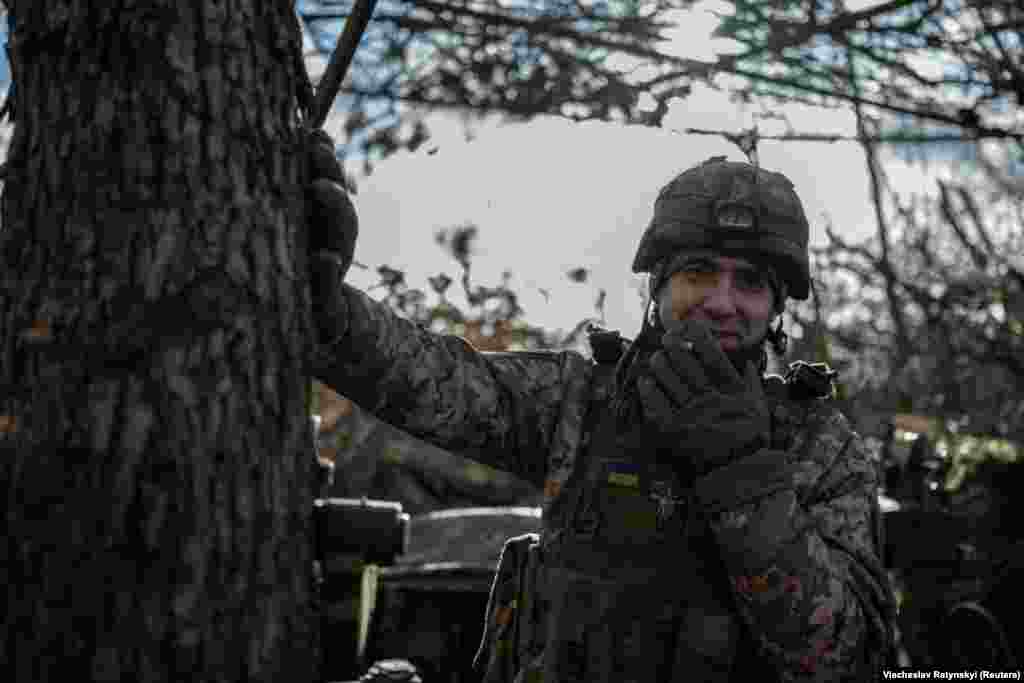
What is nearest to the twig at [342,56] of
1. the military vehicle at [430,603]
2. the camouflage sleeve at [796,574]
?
the camouflage sleeve at [796,574]

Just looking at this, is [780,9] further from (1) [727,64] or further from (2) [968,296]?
(2) [968,296]

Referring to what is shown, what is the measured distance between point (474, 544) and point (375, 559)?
11.0ft

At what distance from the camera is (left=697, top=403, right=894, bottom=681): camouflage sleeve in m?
2.47

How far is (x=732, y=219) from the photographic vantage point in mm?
3105

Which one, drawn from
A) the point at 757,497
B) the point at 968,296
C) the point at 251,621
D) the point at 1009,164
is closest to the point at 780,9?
the point at 757,497

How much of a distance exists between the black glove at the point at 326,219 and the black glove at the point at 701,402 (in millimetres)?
1058

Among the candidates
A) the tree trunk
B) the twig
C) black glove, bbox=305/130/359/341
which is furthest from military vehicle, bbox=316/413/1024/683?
the tree trunk

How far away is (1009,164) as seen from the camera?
38.4 feet

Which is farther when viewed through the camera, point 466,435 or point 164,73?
point 466,435

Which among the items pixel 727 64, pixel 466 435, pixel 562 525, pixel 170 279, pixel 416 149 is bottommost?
pixel 562 525

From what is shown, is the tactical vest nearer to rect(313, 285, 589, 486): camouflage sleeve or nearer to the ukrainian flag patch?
the ukrainian flag patch

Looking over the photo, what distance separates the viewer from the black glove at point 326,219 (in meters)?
1.88

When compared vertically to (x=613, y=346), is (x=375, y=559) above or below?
below

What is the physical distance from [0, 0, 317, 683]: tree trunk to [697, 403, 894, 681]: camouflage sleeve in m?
1.22
